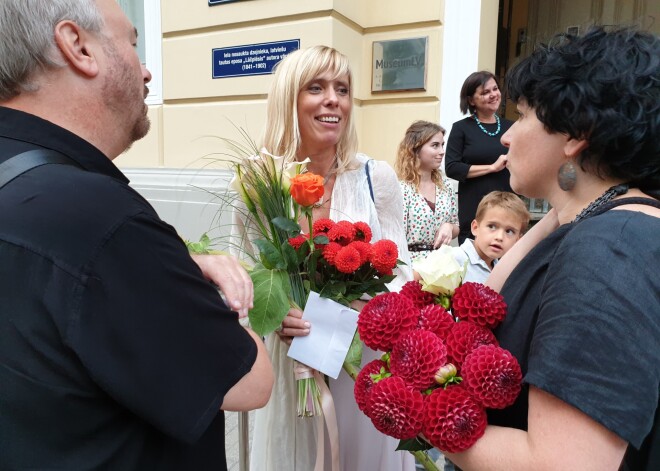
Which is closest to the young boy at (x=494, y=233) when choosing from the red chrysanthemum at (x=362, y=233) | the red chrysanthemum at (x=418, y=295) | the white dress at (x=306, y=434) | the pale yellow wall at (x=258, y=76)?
the white dress at (x=306, y=434)

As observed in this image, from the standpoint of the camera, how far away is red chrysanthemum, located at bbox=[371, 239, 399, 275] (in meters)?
1.42

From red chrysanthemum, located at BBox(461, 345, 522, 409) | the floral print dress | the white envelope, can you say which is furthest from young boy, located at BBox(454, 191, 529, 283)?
red chrysanthemum, located at BBox(461, 345, 522, 409)

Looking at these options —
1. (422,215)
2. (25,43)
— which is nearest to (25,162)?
(25,43)

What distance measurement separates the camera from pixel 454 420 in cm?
86

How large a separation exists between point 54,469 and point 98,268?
0.34 m

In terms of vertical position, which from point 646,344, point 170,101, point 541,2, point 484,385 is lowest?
point 484,385

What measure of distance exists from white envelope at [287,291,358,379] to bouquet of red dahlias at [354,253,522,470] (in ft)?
1.26

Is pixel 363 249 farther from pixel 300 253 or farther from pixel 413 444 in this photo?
pixel 413 444

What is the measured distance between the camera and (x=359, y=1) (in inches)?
166

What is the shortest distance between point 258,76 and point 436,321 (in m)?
3.87

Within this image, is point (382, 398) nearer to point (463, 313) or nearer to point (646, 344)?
point (463, 313)

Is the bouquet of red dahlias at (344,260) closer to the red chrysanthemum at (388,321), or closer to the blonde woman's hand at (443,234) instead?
the red chrysanthemum at (388,321)

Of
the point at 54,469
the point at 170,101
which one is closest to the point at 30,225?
the point at 54,469

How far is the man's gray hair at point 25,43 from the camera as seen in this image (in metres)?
0.90
